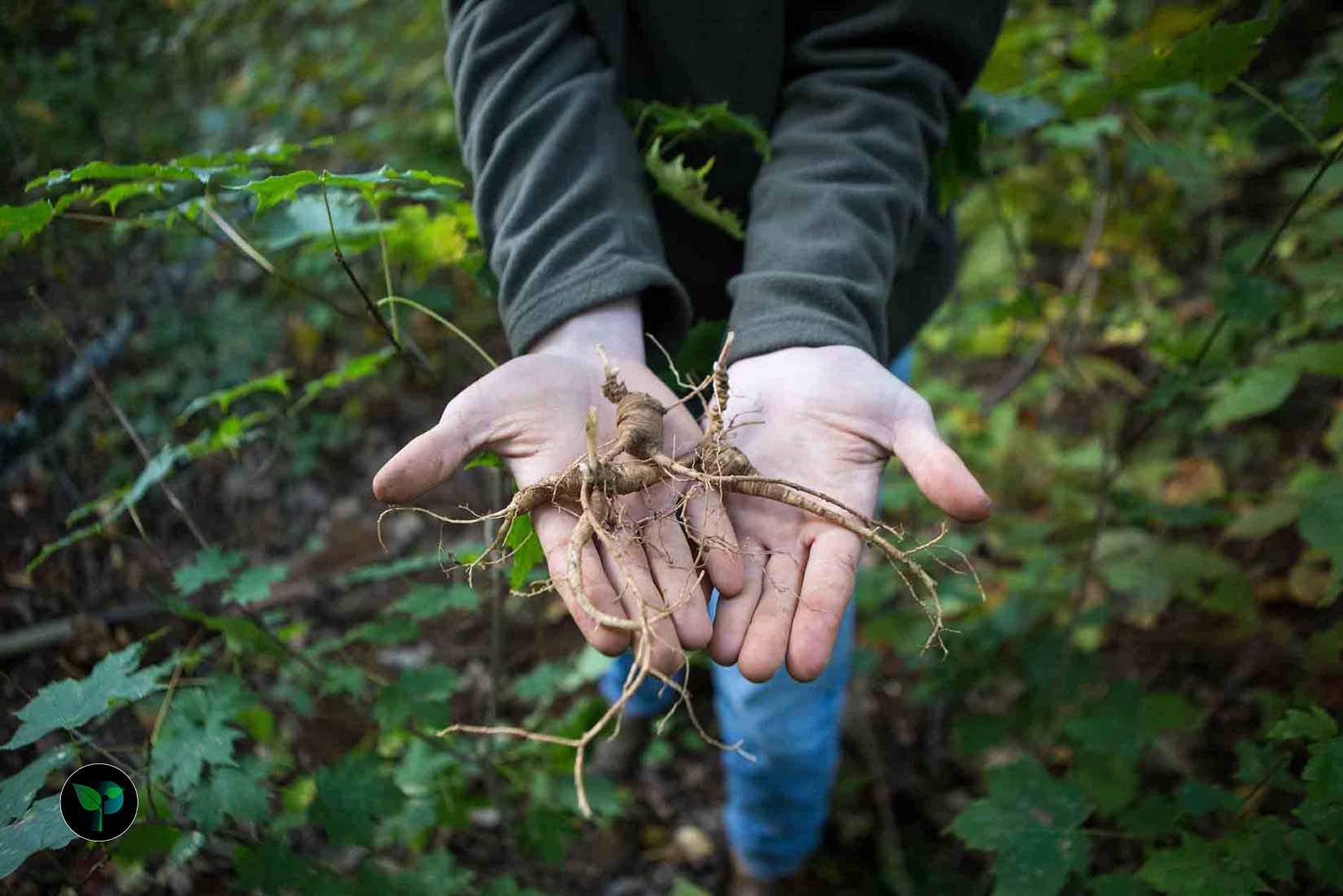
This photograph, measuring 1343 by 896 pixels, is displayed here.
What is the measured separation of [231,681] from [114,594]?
1.05 meters

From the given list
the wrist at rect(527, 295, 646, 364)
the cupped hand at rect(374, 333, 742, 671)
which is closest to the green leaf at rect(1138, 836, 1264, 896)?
the cupped hand at rect(374, 333, 742, 671)

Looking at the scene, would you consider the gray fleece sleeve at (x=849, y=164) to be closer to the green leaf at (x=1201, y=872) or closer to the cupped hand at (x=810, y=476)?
the cupped hand at (x=810, y=476)

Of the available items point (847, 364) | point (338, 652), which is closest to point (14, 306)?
point (338, 652)

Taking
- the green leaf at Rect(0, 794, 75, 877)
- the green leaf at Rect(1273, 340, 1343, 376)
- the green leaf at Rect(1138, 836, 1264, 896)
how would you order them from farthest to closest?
the green leaf at Rect(1273, 340, 1343, 376) < the green leaf at Rect(1138, 836, 1264, 896) < the green leaf at Rect(0, 794, 75, 877)

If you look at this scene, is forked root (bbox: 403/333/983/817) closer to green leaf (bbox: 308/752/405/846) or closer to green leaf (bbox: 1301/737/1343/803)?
green leaf (bbox: 308/752/405/846)

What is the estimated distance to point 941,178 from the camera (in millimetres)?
1854

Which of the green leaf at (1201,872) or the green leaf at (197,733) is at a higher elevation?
Answer: the green leaf at (197,733)

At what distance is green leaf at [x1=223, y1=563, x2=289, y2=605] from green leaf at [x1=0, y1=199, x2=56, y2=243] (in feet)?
2.24

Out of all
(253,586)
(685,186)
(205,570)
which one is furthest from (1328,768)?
(205,570)

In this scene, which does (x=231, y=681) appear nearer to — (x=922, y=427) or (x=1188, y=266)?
(x=922, y=427)

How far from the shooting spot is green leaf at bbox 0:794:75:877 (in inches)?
40.2

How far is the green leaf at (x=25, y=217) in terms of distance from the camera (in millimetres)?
1156

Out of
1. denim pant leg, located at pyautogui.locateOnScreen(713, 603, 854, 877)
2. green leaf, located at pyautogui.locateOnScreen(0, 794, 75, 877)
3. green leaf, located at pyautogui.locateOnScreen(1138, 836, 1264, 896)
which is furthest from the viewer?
denim pant leg, located at pyautogui.locateOnScreen(713, 603, 854, 877)

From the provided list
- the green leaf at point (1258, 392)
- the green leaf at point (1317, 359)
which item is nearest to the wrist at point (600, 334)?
the green leaf at point (1258, 392)
